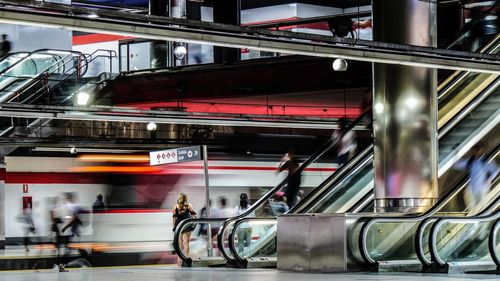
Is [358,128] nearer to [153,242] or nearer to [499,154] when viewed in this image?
[499,154]

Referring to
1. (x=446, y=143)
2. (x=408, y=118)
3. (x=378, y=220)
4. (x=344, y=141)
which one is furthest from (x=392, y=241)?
(x=344, y=141)

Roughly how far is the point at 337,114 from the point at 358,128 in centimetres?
1256

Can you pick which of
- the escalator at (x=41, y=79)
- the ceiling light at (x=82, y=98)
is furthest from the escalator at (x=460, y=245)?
the ceiling light at (x=82, y=98)

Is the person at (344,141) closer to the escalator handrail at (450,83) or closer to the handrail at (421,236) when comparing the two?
the escalator handrail at (450,83)

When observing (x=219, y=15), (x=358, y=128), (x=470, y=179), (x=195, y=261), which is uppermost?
(x=219, y=15)

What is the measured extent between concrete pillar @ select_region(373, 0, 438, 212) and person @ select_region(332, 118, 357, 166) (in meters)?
5.27

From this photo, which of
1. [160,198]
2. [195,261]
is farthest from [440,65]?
[160,198]

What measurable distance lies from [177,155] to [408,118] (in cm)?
523

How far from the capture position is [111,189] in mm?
25578

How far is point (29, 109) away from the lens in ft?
60.6

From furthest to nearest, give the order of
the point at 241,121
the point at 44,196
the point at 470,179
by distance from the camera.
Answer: the point at 44,196, the point at 241,121, the point at 470,179

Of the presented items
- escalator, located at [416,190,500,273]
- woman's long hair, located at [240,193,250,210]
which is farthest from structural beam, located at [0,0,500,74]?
woman's long hair, located at [240,193,250,210]

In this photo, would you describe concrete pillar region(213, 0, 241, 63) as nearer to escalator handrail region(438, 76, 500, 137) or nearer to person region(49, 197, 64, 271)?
person region(49, 197, 64, 271)

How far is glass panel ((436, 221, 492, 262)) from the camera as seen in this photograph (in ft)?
45.9
